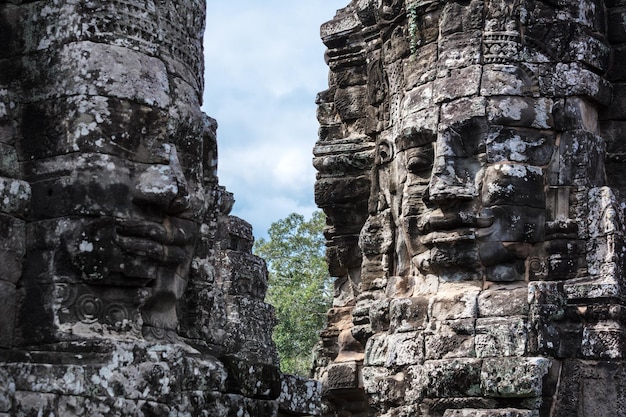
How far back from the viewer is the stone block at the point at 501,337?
11.9m

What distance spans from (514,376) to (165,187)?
528cm

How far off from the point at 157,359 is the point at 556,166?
6.35 metres

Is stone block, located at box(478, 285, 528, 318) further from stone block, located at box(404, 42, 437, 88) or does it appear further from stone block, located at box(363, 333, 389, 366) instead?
stone block, located at box(404, 42, 437, 88)

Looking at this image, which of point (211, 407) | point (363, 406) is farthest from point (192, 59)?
point (363, 406)

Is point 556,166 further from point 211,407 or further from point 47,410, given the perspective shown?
point 47,410

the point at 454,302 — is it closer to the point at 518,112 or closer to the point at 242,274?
the point at 518,112

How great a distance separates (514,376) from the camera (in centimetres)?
1169

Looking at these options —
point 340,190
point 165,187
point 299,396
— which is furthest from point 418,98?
point 165,187

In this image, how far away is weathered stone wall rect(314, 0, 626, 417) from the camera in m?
11.9

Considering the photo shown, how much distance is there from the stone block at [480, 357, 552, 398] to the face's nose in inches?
199

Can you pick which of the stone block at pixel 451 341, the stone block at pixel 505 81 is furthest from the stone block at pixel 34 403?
the stone block at pixel 505 81

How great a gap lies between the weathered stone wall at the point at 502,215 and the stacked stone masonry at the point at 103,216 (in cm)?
447

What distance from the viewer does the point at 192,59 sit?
8.05 meters

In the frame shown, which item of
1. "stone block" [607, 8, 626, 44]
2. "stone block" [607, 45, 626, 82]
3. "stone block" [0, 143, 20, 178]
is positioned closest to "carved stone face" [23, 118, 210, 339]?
"stone block" [0, 143, 20, 178]
